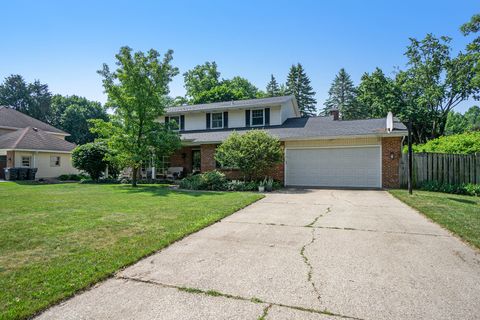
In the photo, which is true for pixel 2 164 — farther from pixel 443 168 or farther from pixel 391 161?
pixel 443 168

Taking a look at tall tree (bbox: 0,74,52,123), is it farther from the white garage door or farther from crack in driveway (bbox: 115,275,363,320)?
crack in driveway (bbox: 115,275,363,320)

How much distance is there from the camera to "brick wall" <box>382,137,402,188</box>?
43.9 feet

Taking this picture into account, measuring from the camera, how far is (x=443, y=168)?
1251 cm

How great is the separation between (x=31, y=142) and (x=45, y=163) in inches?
80.4

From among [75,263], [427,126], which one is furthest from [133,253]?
[427,126]

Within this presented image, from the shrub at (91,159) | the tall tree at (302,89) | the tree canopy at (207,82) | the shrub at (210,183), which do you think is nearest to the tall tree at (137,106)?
the shrub at (210,183)

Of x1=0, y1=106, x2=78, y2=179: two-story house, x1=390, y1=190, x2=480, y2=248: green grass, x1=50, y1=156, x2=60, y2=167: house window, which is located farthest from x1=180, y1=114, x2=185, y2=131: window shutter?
x1=390, y1=190, x2=480, y2=248: green grass

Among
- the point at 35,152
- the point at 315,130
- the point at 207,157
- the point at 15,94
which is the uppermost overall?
the point at 15,94

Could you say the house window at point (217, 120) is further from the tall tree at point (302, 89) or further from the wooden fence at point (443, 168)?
the tall tree at point (302, 89)

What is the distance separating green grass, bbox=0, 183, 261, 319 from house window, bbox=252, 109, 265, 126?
34.7 ft

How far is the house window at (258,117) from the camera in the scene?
18.6 meters

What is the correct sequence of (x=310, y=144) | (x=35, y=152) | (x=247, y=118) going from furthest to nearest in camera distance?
(x=35, y=152) < (x=247, y=118) < (x=310, y=144)

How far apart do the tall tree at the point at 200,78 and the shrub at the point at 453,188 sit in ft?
111

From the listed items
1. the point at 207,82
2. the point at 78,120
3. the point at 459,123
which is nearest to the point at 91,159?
the point at 207,82
